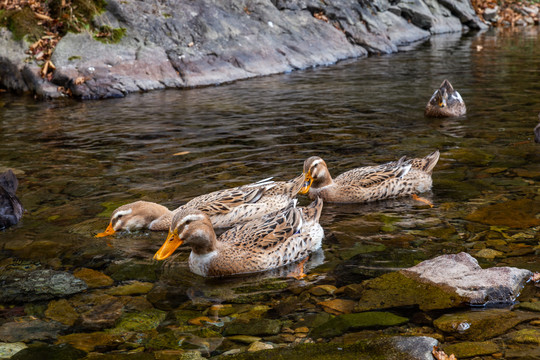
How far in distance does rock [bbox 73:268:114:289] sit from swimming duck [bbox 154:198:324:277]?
0.59m

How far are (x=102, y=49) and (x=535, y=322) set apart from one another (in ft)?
57.3

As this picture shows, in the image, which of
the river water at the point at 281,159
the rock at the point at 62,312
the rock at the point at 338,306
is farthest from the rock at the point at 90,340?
the rock at the point at 338,306

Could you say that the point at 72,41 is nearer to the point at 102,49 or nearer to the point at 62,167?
the point at 102,49

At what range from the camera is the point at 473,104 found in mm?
15000

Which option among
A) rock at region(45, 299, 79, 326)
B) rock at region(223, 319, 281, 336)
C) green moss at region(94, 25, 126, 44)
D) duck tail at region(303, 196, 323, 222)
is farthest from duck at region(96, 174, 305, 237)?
green moss at region(94, 25, 126, 44)

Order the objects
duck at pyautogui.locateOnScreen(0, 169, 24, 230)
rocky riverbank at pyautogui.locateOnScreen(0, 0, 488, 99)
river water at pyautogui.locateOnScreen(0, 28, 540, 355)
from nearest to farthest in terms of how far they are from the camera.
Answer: river water at pyautogui.locateOnScreen(0, 28, 540, 355) < duck at pyautogui.locateOnScreen(0, 169, 24, 230) < rocky riverbank at pyautogui.locateOnScreen(0, 0, 488, 99)

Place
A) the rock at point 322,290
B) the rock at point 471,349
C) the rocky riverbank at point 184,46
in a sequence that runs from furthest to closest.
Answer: the rocky riverbank at point 184,46, the rock at point 322,290, the rock at point 471,349

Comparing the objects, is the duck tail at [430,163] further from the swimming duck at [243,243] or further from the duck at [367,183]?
the swimming duck at [243,243]

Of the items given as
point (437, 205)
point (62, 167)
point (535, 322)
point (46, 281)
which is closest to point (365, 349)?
point (535, 322)

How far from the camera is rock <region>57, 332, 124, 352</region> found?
4.91 metres

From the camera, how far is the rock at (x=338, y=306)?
17.4 feet

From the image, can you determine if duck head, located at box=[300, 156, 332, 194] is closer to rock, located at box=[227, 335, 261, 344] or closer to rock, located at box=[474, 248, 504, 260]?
rock, located at box=[474, 248, 504, 260]

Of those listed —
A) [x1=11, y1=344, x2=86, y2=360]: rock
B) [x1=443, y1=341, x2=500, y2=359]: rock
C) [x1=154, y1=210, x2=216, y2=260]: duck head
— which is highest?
[x1=154, y1=210, x2=216, y2=260]: duck head

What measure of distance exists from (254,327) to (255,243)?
156 cm
